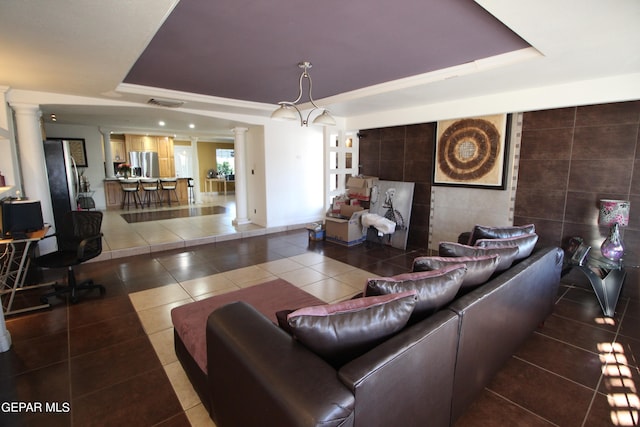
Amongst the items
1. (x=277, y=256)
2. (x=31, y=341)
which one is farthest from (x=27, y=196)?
(x=277, y=256)

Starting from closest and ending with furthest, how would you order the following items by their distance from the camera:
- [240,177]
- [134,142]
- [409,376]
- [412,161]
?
1. [409,376]
2. [412,161]
3. [240,177]
4. [134,142]

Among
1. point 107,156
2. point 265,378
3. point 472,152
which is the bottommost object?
point 265,378

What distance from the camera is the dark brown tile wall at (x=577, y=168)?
324 centimetres

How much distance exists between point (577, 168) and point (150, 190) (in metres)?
9.57

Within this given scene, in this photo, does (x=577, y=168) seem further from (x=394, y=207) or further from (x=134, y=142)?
(x=134, y=142)

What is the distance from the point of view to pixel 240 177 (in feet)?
21.3

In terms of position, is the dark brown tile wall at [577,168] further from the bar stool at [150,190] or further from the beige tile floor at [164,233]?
the bar stool at [150,190]

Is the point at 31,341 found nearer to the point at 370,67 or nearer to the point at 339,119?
the point at 370,67

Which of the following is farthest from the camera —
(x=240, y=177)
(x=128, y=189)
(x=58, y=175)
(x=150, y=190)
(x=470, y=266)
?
(x=150, y=190)

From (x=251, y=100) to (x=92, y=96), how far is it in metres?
2.12

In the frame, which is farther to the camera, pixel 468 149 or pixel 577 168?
pixel 468 149

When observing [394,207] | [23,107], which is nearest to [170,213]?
[23,107]

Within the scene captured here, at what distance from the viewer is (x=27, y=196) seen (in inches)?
161

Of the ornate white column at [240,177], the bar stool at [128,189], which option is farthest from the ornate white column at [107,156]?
the ornate white column at [240,177]
